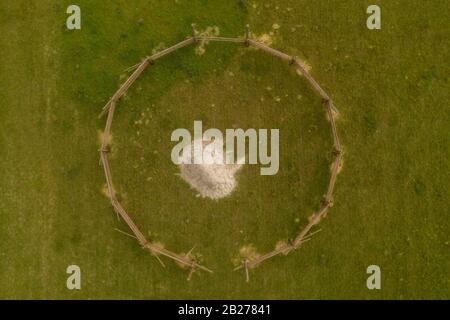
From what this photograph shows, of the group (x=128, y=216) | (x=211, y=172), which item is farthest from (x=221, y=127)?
(x=128, y=216)

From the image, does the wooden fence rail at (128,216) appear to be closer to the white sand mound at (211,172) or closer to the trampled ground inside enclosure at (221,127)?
the trampled ground inside enclosure at (221,127)

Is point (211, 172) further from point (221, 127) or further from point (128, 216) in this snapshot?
point (128, 216)

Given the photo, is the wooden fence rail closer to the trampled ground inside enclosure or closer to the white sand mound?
the trampled ground inside enclosure

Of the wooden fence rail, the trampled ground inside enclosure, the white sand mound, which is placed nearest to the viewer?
the wooden fence rail

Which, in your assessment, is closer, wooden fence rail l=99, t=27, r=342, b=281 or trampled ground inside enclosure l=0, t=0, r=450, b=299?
wooden fence rail l=99, t=27, r=342, b=281

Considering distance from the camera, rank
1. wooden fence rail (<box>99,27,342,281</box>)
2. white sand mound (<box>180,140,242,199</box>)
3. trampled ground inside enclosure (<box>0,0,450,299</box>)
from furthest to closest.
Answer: trampled ground inside enclosure (<box>0,0,450,299</box>)
white sand mound (<box>180,140,242,199</box>)
wooden fence rail (<box>99,27,342,281</box>)

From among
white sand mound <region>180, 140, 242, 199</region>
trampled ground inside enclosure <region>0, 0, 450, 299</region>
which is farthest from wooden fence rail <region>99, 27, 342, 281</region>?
white sand mound <region>180, 140, 242, 199</region>

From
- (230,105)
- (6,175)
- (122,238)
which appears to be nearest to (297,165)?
(230,105)

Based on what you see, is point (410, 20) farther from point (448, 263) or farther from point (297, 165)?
point (448, 263)
